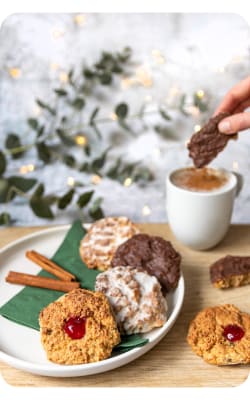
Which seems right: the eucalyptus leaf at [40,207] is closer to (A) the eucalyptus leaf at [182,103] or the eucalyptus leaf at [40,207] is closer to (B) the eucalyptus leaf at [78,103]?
(B) the eucalyptus leaf at [78,103]

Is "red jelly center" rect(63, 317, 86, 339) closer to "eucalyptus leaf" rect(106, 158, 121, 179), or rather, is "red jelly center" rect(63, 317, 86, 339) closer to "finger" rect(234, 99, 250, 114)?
"finger" rect(234, 99, 250, 114)

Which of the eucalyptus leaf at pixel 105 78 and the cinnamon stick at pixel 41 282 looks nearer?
the cinnamon stick at pixel 41 282

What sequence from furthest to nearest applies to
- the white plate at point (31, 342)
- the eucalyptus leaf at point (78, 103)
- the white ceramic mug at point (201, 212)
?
1. the eucalyptus leaf at point (78, 103)
2. the white ceramic mug at point (201, 212)
3. the white plate at point (31, 342)

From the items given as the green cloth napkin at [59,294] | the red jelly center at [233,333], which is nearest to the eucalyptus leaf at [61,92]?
the green cloth napkin at [59,294]

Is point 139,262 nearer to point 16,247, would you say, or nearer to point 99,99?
point 16,247

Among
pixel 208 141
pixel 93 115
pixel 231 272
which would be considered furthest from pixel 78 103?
pixel 231 272

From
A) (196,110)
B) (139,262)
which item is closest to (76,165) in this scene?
(196,110)
